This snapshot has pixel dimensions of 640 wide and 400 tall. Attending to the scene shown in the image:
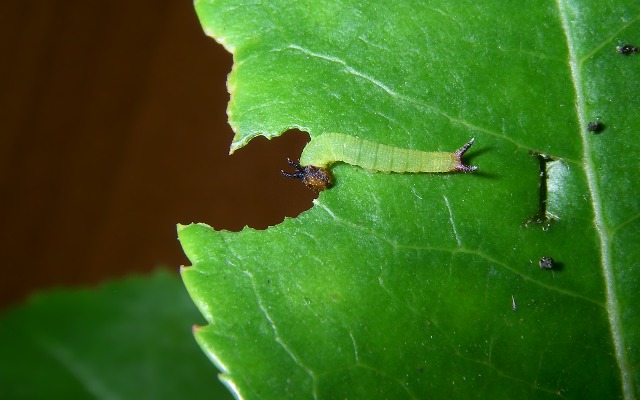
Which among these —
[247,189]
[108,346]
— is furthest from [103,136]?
[108,346]

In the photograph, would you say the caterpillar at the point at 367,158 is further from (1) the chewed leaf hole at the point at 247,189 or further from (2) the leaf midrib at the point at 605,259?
(1) the chewed leaf hole at the point at 247,189

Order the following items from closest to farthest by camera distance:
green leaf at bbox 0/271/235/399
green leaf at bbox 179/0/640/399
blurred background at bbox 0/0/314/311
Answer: green leaf at bbox 179/0/640/399, green leaf at bbox 0/271/235/399, blurred background at bbox 0/0/314/311

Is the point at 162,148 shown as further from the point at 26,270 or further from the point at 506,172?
the point at 506,172

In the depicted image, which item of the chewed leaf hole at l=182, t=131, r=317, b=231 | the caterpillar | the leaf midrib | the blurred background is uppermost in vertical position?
the blurred background

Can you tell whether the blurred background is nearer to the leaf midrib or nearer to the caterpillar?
the caterpillar

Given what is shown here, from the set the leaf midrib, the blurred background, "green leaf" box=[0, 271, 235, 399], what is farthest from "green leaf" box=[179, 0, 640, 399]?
the blurred background

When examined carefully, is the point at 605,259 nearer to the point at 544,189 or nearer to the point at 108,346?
the point at 544,189
